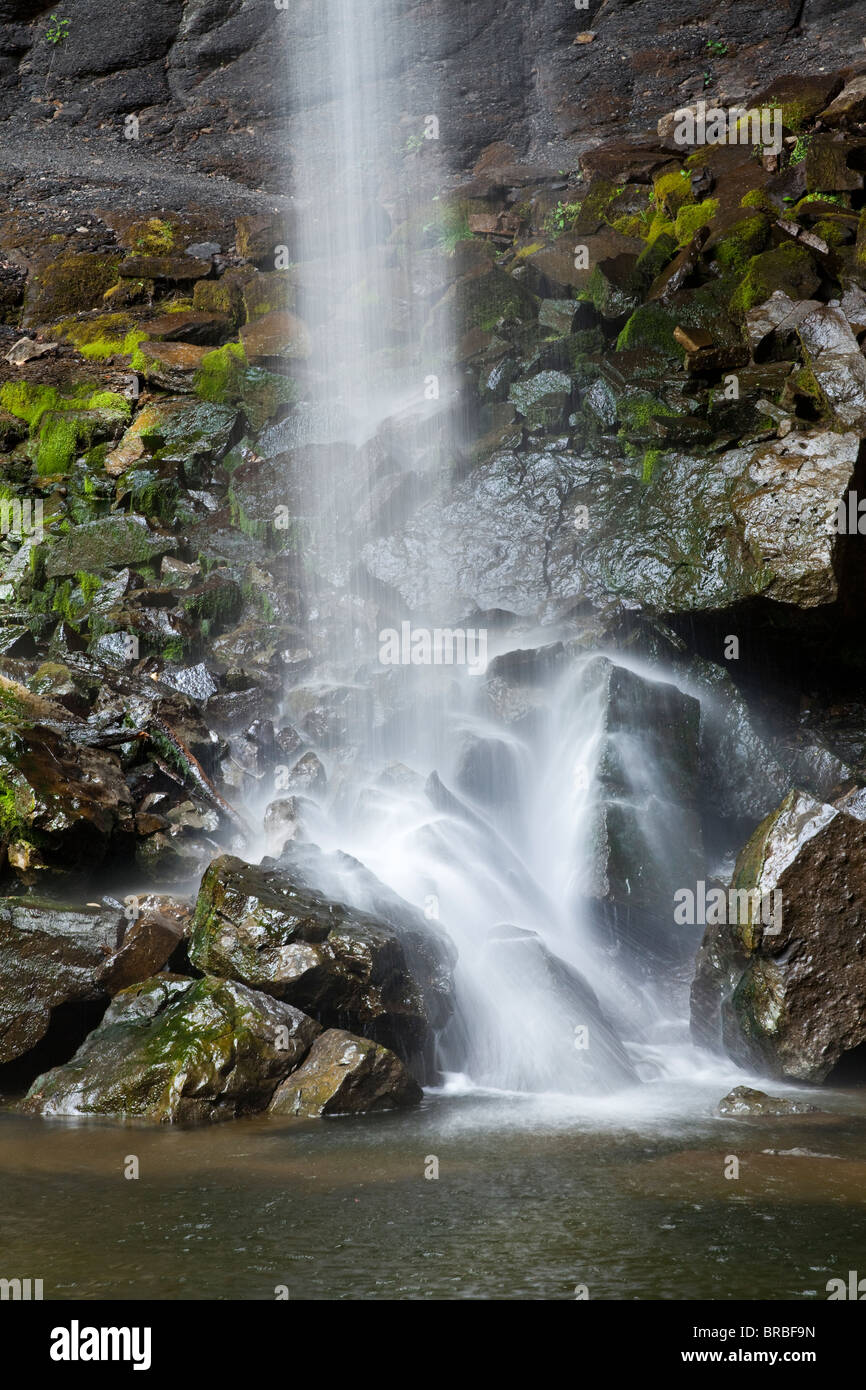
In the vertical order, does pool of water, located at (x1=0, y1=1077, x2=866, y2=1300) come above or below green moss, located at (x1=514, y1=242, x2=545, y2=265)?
below

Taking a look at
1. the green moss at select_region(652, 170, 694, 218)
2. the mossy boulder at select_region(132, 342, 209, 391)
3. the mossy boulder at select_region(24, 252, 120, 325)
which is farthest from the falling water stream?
the mossy boulder at select_region(24, 252, 120, 325)

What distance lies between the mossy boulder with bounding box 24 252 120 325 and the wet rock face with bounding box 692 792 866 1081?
19.7 metres

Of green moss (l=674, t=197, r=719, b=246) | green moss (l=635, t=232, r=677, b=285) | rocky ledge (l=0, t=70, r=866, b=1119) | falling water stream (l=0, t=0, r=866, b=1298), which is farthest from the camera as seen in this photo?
green moss (l=674, t=197, r=719, b=246)

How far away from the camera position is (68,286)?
21656mm

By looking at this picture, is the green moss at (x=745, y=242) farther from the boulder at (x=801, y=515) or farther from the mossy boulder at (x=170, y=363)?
the mossy boulder at (x=170, y=363)

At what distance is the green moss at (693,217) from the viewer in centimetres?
1602

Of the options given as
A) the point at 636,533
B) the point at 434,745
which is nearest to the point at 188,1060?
the point at 434,745

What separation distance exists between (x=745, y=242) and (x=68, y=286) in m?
14.1

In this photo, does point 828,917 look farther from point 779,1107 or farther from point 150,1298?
point 150,1298

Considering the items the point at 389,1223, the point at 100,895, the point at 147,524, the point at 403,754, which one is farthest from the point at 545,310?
the point at 389,1223

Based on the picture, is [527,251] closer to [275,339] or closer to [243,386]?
[275,339]

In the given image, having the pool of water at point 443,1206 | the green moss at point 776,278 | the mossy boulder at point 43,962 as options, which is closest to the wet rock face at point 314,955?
the mossy boulder at point 43,962

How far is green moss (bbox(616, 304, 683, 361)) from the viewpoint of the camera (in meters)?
13.7

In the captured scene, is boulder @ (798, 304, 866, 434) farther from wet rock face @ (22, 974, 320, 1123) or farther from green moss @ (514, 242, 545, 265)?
wet rock face @ (22, 974, 320, 1123)
